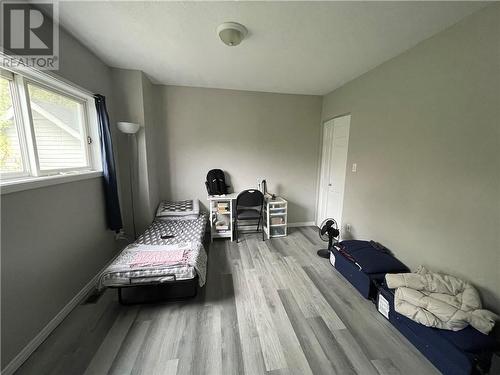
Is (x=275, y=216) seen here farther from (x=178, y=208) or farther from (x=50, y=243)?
(x=50, y=243)

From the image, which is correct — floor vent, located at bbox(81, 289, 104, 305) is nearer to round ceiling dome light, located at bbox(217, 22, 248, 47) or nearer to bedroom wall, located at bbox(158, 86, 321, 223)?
bedroom wall, located at bbox(158, 86, 321, 223)

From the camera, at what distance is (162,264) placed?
1.81m

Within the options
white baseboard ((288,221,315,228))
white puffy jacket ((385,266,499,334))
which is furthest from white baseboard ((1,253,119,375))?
white baseboard ((288,221,315,228))

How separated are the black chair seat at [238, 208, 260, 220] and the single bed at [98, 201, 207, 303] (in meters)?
0.67

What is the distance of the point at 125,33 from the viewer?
1745 mm

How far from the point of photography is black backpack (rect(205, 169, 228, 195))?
327 centimetres

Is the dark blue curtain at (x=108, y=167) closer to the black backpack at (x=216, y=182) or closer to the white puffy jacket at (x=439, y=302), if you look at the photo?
the black backpack at (x=216, y=182)

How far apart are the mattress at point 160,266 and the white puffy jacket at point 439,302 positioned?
1701 mm

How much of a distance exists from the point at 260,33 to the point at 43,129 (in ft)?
6.76

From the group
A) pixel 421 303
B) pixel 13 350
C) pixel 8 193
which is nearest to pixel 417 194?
pixel 421 303

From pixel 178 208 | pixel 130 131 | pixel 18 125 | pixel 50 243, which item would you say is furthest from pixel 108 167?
pixel 178 208

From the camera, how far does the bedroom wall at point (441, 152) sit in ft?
4.55

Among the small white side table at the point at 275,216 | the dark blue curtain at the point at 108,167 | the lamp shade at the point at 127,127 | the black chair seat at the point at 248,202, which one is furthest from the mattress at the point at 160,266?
the lamp shade at the point at 127,127

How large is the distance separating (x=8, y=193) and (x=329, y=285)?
2789 millimetres
